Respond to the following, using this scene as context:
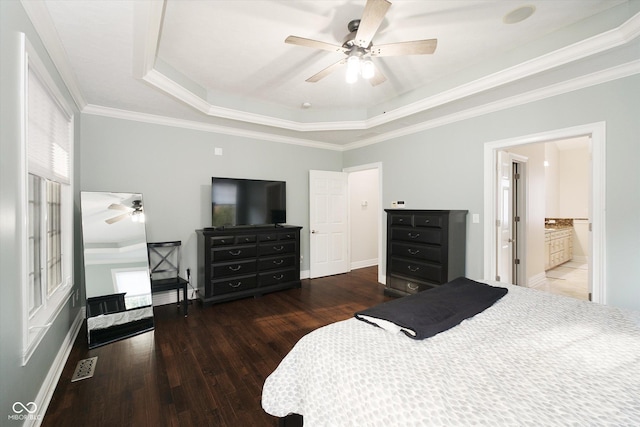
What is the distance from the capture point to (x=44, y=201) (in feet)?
7.39

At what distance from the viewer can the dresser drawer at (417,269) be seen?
3529 mm

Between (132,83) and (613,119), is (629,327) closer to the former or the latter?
(613,119)

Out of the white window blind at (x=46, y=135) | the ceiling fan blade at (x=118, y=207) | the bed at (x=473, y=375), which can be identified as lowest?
the bed at (x=473, y=375)

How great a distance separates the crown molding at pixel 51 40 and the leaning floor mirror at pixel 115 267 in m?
1.16

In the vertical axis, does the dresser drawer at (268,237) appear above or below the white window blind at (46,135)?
below

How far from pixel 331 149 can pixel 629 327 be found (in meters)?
4.73

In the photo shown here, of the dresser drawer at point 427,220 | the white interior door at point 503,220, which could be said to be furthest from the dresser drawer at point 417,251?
the white interior door at point 503,220

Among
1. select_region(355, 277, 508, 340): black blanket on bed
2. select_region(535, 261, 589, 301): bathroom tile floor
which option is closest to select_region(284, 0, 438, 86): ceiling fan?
select_region(355, 277, 508, 340): black blanket on bed

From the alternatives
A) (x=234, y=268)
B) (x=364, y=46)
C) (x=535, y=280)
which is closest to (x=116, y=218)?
(x=234, y=268)

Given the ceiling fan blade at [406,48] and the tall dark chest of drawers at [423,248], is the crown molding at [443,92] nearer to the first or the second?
the ceiling fan blade at [406,48]

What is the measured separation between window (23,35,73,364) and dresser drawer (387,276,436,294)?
3716 millimetres

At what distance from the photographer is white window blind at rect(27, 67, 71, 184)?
1926mm

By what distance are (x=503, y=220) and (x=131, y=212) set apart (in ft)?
15.6
